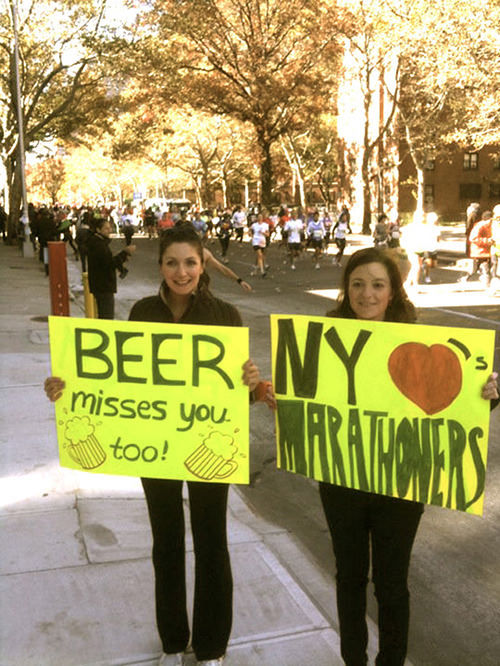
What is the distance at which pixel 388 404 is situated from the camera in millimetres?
2918

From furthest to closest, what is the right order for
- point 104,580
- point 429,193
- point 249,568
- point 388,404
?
point 429,193 → point 249,568 → point 104,580 → point 388,404

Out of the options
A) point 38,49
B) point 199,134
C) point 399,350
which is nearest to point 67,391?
point 399,350

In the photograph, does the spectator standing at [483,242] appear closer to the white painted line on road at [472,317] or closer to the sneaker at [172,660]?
the white painted line on road at [472,317]

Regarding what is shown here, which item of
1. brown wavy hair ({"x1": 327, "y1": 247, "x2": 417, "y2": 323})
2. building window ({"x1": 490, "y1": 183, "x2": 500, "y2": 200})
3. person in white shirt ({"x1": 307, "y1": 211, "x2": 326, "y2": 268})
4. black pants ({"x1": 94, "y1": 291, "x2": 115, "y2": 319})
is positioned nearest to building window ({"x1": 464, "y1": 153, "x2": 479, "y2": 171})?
building window ({"x1": 490, "y1": 183, "x2": 500, "y2": 200})

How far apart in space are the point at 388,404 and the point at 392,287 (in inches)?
17.8

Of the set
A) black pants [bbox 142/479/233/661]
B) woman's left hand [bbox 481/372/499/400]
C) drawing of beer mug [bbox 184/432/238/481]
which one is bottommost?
black pants [bbox 142/479/233/661]

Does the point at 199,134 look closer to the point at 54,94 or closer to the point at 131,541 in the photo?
the point at 54,94

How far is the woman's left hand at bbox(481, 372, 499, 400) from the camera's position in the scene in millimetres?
2775

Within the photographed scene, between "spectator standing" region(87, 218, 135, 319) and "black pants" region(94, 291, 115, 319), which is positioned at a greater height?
"spectator standing" region(87, 218, 135, 319)

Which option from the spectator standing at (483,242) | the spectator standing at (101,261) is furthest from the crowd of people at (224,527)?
the spectator standing at (483,242)

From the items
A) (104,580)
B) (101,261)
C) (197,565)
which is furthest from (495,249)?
(197,565)

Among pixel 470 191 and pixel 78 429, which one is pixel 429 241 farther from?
pixel 470 191

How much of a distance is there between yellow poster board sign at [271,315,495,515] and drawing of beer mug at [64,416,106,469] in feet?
2.63

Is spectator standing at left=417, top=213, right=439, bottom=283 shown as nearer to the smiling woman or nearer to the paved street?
the paved street
